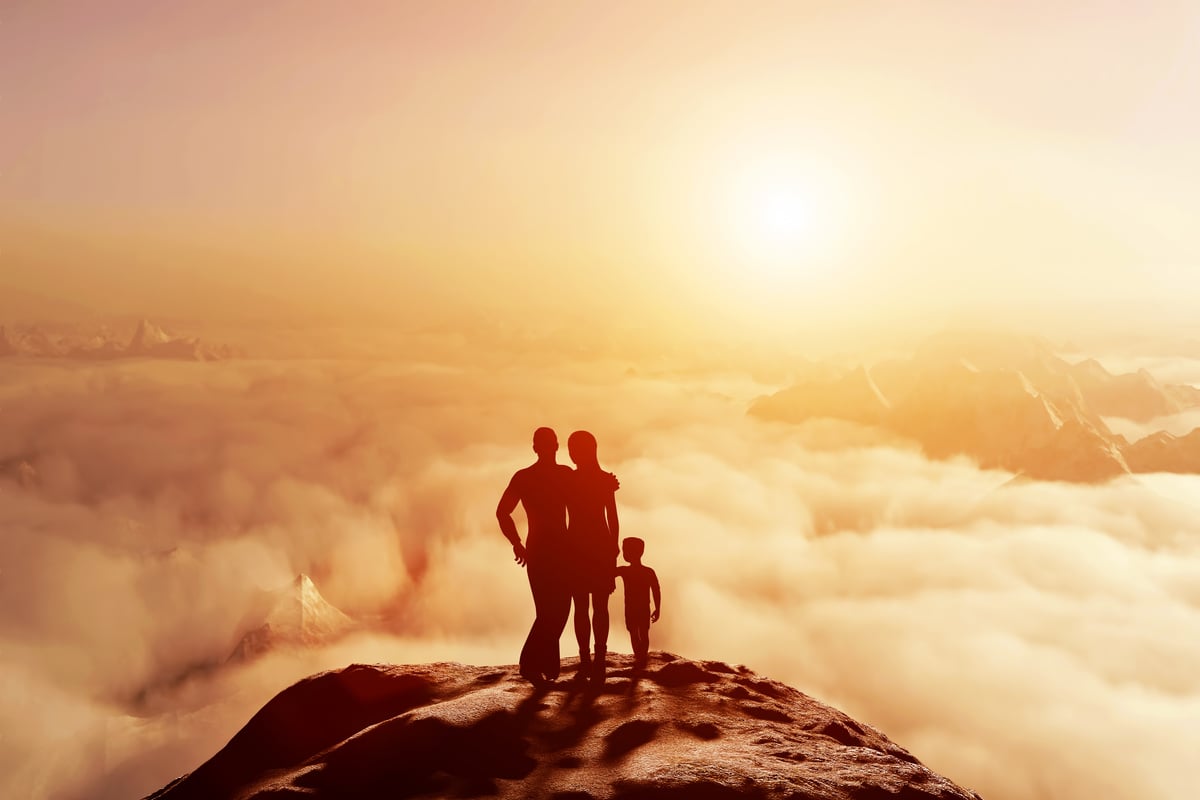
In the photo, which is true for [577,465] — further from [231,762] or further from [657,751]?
[231,762]

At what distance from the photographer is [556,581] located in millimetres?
13016

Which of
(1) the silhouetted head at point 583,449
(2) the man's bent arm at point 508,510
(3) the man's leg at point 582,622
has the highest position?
(1) the silhouetted head at point 583,449

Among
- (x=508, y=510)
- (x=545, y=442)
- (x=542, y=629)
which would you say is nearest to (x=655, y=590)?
(x=542, y=629)

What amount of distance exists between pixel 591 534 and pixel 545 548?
876 mm

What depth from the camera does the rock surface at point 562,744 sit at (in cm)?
926

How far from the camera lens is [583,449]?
13.2 meters

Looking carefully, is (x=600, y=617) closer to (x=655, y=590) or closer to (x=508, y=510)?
(x=655, y=590)

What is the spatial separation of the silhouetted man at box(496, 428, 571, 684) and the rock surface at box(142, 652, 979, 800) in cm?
62

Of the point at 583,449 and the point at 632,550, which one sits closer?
the point at 583,449

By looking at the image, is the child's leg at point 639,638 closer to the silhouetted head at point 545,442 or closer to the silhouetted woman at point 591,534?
the silhouetted woman at point 591,534

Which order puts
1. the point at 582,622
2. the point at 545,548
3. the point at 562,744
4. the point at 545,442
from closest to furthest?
the point at 562,744, the point at 545,442, the point at 545,548, the point at 582,622

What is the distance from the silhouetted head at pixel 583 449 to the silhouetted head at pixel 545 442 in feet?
1.45

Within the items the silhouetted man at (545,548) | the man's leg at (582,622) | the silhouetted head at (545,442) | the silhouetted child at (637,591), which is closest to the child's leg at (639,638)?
the silhouetted child at (637,591)

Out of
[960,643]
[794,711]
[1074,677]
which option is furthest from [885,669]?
[794,711]
